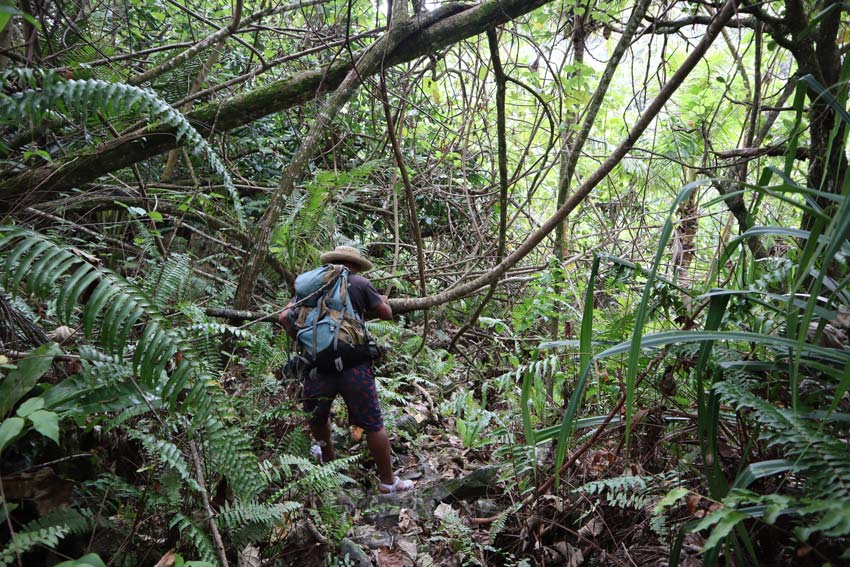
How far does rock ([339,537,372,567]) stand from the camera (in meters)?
2.78

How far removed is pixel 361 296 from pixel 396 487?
1473 mm

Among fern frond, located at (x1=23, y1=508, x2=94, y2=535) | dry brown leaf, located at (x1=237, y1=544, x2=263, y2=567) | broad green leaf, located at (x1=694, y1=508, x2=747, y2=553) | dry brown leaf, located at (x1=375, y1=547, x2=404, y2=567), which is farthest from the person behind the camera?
dry brown leaf, located at (x1=375, y1=547, x2=404, y2=567)

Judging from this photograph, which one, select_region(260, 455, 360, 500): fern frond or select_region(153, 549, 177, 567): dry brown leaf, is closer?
select_region(153, 549, 177, 567): dry brown leaf

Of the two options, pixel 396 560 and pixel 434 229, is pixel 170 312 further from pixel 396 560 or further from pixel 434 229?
pixel 434 229

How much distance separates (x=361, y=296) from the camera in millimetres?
4070

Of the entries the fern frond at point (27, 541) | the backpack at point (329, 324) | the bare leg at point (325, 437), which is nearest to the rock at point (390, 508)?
the bare leg at point (325, 437)

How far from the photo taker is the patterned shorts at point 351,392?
12.9ft

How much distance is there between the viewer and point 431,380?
19.7 feet

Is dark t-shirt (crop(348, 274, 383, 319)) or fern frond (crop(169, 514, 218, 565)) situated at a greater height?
dark t-shirt (crop(348, 274, 383, 319))

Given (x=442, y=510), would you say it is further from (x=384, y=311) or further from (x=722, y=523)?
(x=722, y=523)

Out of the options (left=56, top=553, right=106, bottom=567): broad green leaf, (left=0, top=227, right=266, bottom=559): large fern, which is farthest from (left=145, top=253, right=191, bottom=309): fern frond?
(left=56, top=553, right=106, bottom=567): broad green leaf

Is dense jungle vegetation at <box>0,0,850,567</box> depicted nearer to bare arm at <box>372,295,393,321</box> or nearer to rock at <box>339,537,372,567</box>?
rock at <box>339,537,372,567</box>

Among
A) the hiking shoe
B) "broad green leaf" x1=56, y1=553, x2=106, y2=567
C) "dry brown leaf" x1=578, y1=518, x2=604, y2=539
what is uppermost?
"broad green leaf" x1=56, y1=553, x2=106, y2=567

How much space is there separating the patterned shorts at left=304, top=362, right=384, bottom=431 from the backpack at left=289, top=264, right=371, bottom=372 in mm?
79
